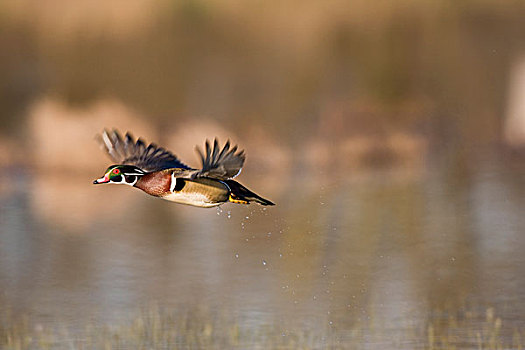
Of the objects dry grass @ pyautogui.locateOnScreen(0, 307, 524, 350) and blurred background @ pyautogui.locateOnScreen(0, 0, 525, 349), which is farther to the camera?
blurred background @ pyautogui.locateOnScreen(0, 0, 525, 349)

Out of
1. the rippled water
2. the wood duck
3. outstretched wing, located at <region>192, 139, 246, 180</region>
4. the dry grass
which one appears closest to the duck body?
the wood duck

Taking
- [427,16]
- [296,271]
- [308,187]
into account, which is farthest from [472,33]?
[296,271]

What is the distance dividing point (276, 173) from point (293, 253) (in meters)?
5.26

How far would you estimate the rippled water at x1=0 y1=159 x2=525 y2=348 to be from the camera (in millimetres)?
14797

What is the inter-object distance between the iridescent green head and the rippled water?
4.08 meters

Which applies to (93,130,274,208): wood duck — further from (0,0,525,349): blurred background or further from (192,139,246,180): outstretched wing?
(0,0,525,349): blurred background

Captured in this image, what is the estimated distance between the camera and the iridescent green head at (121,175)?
10.1 metres

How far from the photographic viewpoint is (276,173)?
2334 centimetres

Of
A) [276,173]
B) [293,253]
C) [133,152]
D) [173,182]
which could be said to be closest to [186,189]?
[173,182]

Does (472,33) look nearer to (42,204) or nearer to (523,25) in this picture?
(523,25)

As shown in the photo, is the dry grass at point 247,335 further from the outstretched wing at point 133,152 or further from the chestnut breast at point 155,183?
the chestnut breast at point 155,183

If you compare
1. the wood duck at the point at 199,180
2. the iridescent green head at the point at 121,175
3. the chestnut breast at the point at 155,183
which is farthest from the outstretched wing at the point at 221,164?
the iridescent green head at the point at 121,175

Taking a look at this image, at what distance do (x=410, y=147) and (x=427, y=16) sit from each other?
4.01 meters

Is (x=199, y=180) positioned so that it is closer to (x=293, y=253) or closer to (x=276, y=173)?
(x=293, y=253)
